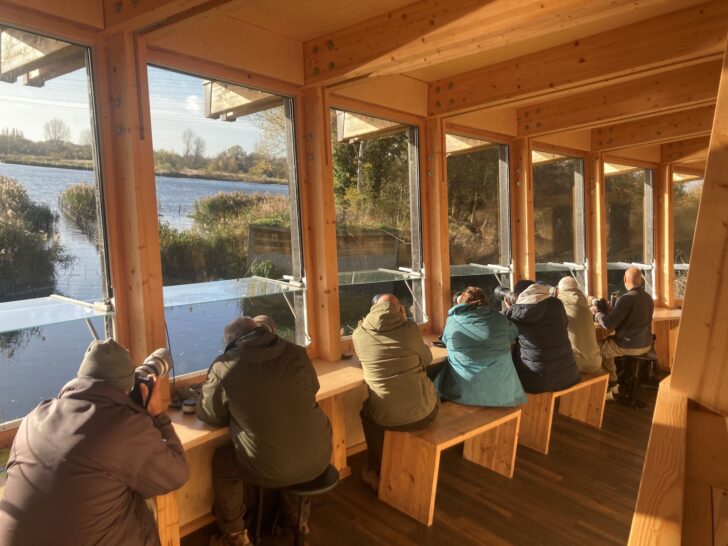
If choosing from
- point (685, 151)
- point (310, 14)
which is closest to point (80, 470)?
point (310, 14)

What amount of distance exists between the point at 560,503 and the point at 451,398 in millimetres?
846

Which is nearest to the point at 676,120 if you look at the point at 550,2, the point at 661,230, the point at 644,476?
the point at 661,230

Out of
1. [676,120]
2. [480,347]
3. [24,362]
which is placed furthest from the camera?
[676,120]

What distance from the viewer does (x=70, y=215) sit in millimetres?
2463

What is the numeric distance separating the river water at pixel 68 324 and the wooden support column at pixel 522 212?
10.5ft

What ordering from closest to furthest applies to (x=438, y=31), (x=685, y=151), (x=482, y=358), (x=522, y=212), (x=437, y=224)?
(x=438, y=31) < (x=482, y=358) < (x=437, y=224) < (x=522, y=212) < (x=685, y=151)

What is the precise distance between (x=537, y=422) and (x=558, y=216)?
2.79 meters

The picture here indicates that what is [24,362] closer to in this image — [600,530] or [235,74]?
[235,74]

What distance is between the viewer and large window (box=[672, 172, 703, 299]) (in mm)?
7094

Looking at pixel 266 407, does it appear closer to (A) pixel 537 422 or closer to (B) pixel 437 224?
(A) pixel 537 422

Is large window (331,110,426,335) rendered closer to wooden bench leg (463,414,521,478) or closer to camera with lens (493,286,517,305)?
camera with lens (493,286,517,305)

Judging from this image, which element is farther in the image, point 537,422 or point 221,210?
point 537,422

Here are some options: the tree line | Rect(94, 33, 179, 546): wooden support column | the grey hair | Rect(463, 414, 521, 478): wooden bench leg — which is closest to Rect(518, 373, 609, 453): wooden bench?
Rect(463, 414, 521, 478): wooden bench leg

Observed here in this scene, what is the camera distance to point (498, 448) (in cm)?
335
